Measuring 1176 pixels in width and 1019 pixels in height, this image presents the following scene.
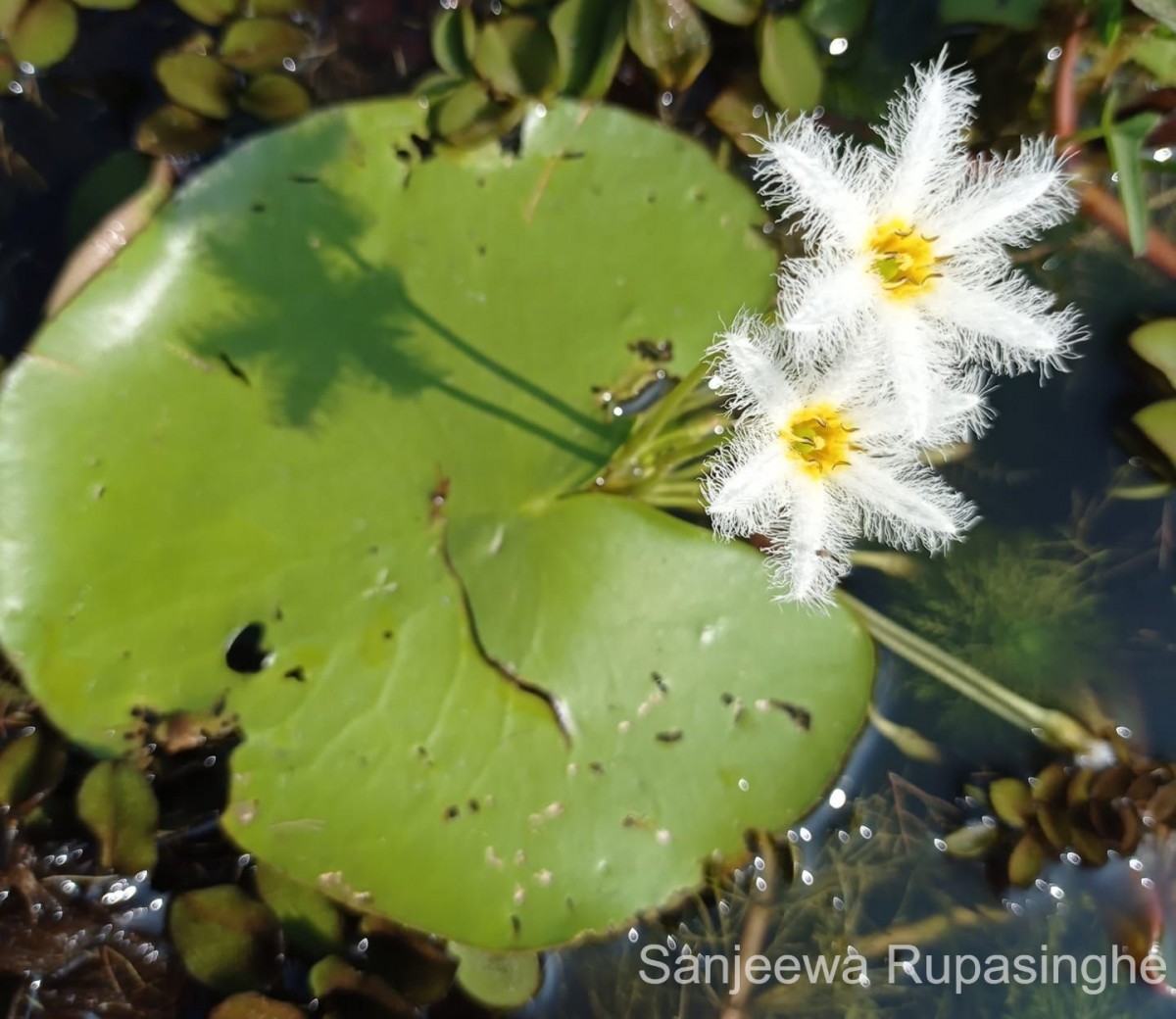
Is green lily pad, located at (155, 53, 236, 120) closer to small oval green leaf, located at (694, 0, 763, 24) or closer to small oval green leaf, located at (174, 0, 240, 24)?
small oval green leaf, located at (174, 0, 240, 24)

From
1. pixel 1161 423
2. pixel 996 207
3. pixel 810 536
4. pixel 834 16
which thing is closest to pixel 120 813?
pixel 810 536

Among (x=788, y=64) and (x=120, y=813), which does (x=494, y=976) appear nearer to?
(x=120, y=813)

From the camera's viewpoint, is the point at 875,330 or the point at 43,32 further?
the point at 43,32

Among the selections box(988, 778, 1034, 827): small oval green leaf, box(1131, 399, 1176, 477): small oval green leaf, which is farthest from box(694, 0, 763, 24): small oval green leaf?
box(988, 778, 1034, 827): small oval green leaf

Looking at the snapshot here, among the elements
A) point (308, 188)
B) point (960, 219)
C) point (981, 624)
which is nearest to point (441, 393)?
point (308, 188)

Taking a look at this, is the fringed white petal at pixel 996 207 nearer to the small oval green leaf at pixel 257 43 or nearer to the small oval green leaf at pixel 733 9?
the small oval green leaf at pixel 733 9

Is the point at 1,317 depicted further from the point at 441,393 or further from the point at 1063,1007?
the point at 1063,1007

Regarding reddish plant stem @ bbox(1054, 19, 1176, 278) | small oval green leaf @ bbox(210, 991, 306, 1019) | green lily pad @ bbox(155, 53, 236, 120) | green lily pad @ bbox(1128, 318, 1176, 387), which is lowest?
small oval green leaf @ bbox(210, 991, 306, 1019)
